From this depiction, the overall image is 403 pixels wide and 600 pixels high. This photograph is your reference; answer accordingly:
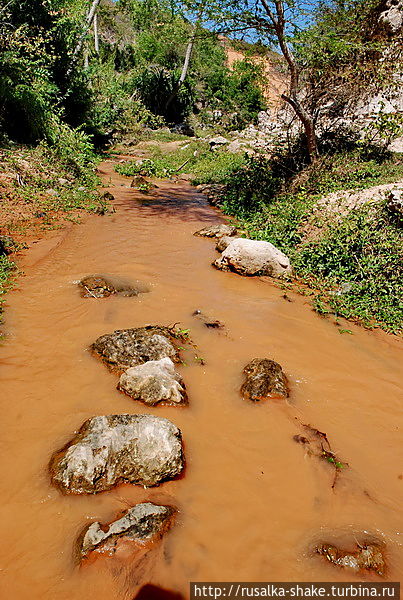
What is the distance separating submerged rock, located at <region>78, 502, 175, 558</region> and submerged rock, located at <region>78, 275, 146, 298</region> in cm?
360

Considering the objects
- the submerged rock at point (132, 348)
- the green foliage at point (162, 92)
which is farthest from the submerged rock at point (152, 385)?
the green foliage at point (162, 92)

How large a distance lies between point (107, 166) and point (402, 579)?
17605 mm

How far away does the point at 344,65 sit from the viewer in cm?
964

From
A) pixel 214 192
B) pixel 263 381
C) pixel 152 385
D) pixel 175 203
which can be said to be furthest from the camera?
pixel 214 192

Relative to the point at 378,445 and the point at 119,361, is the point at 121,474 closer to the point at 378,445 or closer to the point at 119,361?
the point at 119,361

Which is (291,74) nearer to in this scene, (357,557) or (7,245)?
(7,245)

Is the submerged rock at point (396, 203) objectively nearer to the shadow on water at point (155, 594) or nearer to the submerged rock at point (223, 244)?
the submerged rock at point (223, 244)

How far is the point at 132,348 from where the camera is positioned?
13.5 feet

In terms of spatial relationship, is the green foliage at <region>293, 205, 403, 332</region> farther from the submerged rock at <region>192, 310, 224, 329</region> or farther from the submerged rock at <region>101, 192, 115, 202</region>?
the submerged rock at <region>101, 192, 115, 202</region>

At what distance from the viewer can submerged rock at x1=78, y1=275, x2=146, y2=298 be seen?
18.0ft

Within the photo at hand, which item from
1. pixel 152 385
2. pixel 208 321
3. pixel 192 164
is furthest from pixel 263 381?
pixel 192 164

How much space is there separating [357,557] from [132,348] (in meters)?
2.87

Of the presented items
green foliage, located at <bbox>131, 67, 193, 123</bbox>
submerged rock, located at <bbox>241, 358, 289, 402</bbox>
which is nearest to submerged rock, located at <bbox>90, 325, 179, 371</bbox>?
submerged rock, located at <bbox>241, 358, 289, 402</bbox>

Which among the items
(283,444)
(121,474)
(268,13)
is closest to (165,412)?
(121,474)
